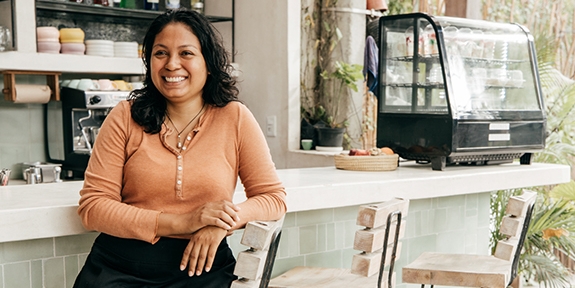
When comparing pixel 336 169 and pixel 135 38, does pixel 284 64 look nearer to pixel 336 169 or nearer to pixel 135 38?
pixel 135 38

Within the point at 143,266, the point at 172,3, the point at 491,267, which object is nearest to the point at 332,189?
the point at 491,267

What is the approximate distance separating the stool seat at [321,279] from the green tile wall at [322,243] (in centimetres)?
23

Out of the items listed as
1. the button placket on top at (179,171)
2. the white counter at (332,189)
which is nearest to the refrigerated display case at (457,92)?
the white counter at (332,189)

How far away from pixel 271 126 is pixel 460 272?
258 centimetres

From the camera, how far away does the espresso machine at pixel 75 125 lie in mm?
4391

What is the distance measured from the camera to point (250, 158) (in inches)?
82.7

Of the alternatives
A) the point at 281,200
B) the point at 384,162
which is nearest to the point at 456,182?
the point at 384,162

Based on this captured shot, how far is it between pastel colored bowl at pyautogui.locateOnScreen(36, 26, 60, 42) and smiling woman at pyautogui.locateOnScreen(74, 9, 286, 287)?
94.0 inches

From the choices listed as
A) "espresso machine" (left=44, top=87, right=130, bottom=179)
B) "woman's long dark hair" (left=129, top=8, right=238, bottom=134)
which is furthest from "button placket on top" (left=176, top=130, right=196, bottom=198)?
"espresso machine" (left=44, top=87, right=130, bottom=179)

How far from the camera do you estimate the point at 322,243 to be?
9.78 ft

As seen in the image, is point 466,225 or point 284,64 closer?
point 466,225

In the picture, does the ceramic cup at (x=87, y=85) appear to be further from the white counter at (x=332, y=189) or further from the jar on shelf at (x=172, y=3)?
the white counter at (x=332, y=189)

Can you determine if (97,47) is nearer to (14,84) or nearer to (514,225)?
(14,84)

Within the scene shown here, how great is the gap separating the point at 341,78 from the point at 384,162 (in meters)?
1.69
